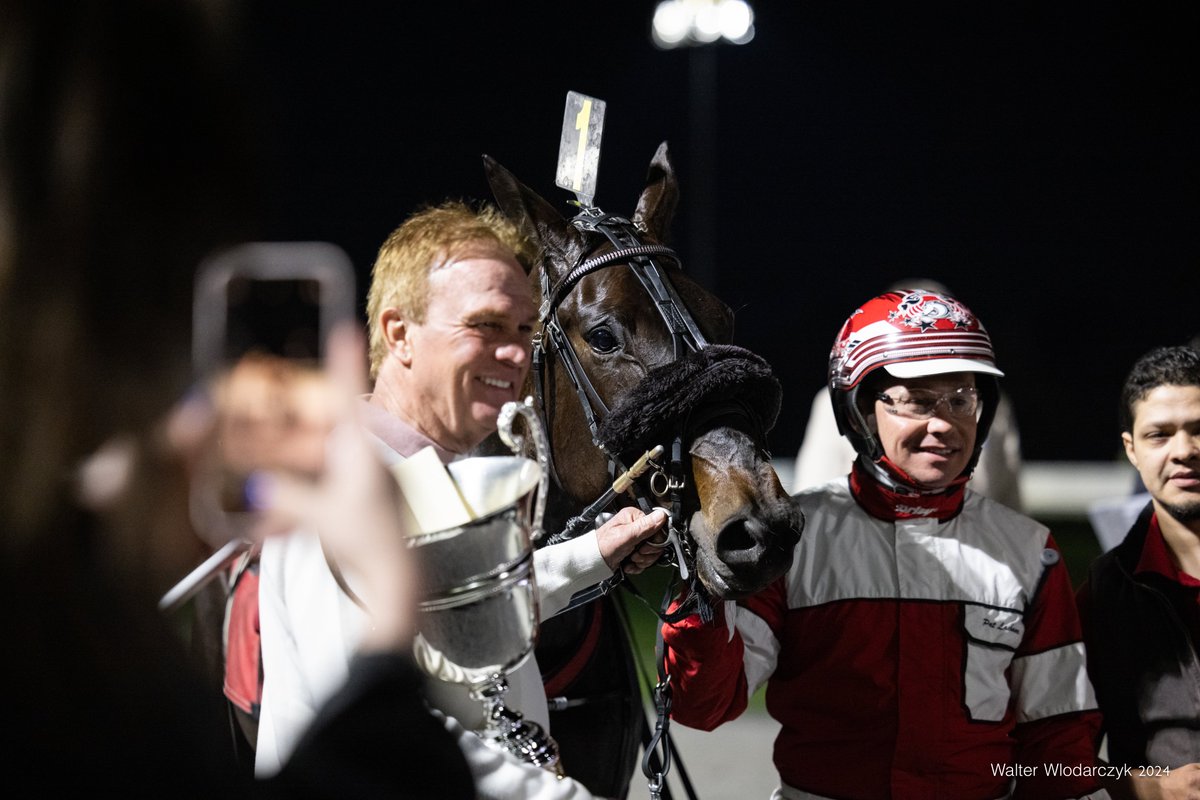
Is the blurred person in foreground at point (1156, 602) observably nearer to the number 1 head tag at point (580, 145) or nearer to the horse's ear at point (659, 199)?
the horse's ear at point (659, 199)

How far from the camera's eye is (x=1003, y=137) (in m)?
38.0

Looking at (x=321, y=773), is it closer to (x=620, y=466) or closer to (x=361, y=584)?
(x=361, y=584)

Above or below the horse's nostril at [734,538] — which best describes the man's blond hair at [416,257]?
above

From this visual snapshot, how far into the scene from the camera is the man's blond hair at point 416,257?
203 centimetres

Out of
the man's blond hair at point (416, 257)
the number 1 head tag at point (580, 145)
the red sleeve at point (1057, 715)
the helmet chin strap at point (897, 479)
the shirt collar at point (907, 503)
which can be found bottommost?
the red sleeve at point (1057, 715)

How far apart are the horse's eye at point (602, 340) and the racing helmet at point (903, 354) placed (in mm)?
588

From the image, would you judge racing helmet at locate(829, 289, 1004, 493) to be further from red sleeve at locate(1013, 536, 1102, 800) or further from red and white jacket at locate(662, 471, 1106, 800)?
red sleeve at locate(1013, 536, 1102, 800)

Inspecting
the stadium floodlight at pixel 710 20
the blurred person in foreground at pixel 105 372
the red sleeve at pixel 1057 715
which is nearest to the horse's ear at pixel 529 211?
the red sleeve at pixel 1057 715

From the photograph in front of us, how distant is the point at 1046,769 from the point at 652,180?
6.16 ft

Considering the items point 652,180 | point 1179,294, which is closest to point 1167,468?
point 652,180

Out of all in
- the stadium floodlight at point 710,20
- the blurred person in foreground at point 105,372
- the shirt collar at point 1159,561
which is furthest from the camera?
the stadium floodlight at point 710,20

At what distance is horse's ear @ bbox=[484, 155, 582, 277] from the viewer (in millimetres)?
2928

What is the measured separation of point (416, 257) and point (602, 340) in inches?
29.3

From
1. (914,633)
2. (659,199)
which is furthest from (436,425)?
(659,199)
